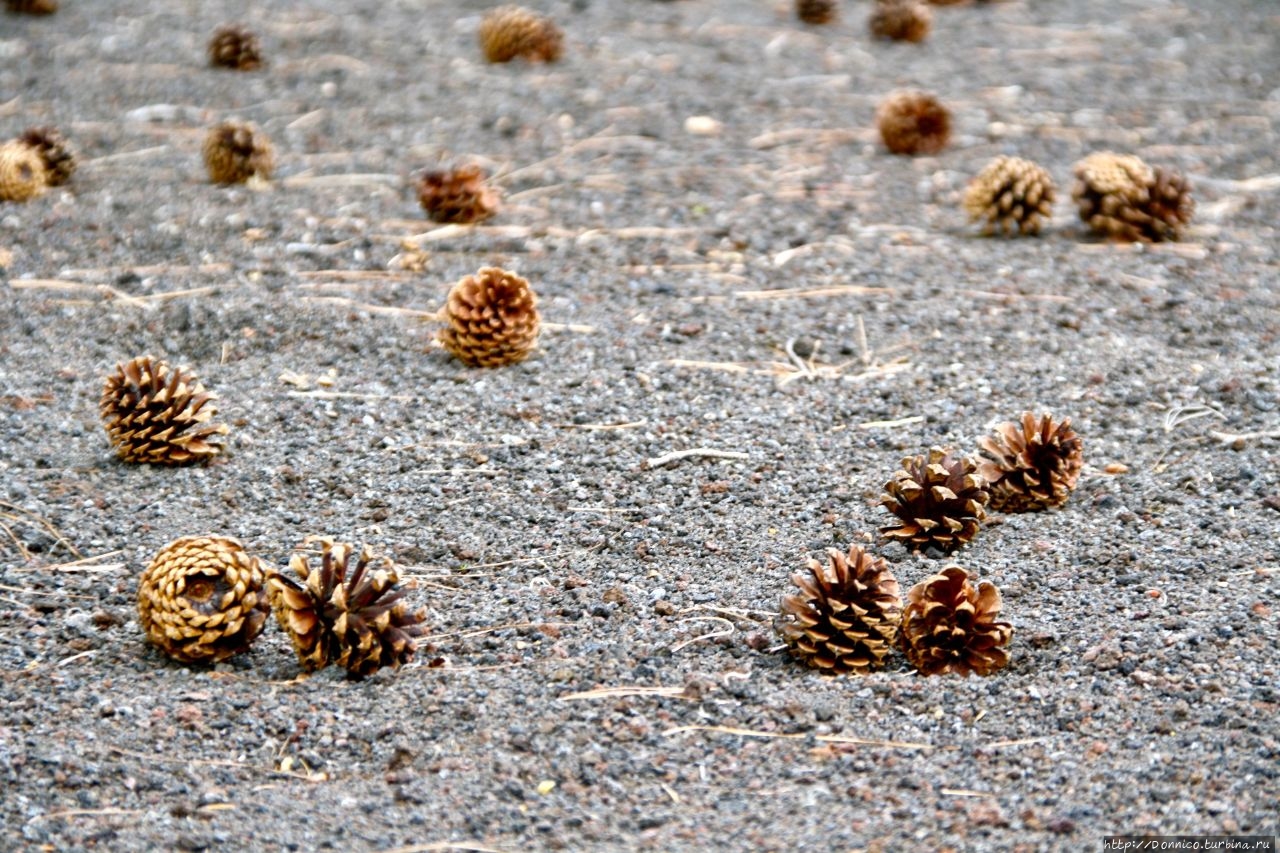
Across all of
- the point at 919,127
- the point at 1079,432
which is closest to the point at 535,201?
the point at 919,127

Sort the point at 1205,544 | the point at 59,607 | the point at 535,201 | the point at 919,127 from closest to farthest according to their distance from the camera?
the point at 59,607, the point at 1205,544, the point at 535,201, the point at 919,127

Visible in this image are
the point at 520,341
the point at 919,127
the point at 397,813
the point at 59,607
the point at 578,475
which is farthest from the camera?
the point at 919,127

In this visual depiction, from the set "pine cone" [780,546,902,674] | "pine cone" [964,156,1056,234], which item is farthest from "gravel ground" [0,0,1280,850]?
"pine cone" [964,156,1056,234]

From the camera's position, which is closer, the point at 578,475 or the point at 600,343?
the point at 578,475

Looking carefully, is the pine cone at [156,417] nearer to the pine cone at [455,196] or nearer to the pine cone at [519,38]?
the pine cone at [455,196]

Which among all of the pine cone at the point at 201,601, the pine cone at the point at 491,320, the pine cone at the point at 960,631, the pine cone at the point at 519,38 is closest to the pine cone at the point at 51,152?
the pine cone at the point at 491,320

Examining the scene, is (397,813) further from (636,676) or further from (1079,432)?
(1079,432)

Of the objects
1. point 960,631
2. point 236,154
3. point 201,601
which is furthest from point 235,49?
point 960,631
